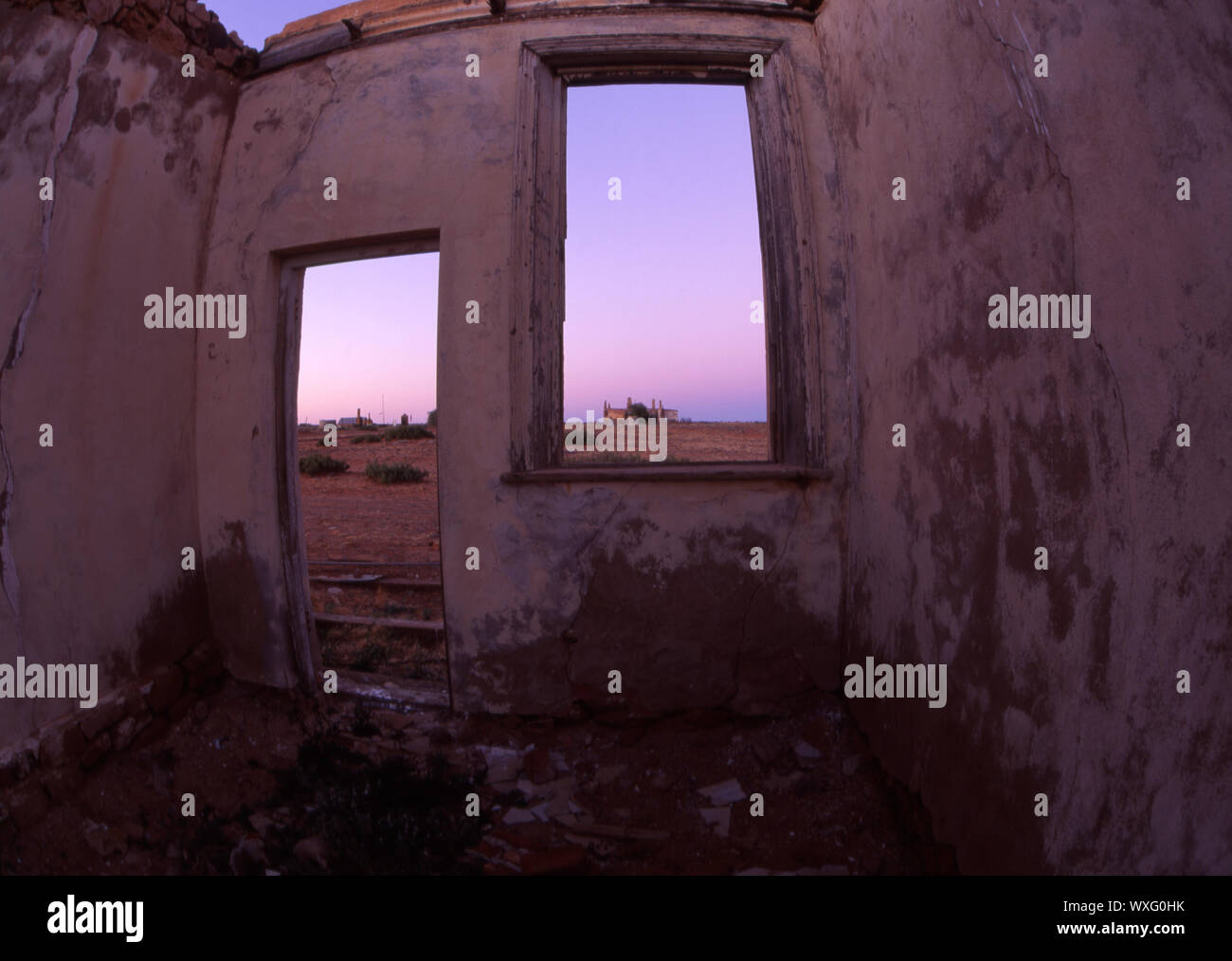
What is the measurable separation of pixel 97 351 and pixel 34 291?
0.35 metres

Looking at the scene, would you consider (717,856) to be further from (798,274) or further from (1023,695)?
(798,274)

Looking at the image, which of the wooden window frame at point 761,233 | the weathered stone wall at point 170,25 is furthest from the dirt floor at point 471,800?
the weathered stone wall at point 170,25

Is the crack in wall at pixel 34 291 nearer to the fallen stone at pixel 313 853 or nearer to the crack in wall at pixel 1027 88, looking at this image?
the fallen stone at pixel 313 853

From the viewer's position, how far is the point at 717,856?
2.43m

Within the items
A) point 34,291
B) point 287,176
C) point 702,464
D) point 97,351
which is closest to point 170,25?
point 287,176

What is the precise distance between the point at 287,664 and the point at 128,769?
Answer: 31.8 inches

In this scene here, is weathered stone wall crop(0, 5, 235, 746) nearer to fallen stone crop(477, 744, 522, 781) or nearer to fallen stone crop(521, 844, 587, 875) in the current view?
fallen stone crop(477, 744, 522, 781)

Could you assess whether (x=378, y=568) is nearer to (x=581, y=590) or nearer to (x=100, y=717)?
(x=100, y=717)

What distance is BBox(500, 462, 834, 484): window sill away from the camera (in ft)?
10.3

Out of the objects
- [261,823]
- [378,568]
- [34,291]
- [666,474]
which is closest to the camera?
[261,823]

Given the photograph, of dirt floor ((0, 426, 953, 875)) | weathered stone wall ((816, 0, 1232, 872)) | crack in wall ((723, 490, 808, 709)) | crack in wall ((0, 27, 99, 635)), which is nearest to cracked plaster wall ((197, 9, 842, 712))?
crack in wall ((723, 490, 808, 709))

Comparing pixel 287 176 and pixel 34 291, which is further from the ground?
pixel 287 176

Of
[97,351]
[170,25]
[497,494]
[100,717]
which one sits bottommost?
[100,717]

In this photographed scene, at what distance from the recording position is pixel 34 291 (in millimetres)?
2734
